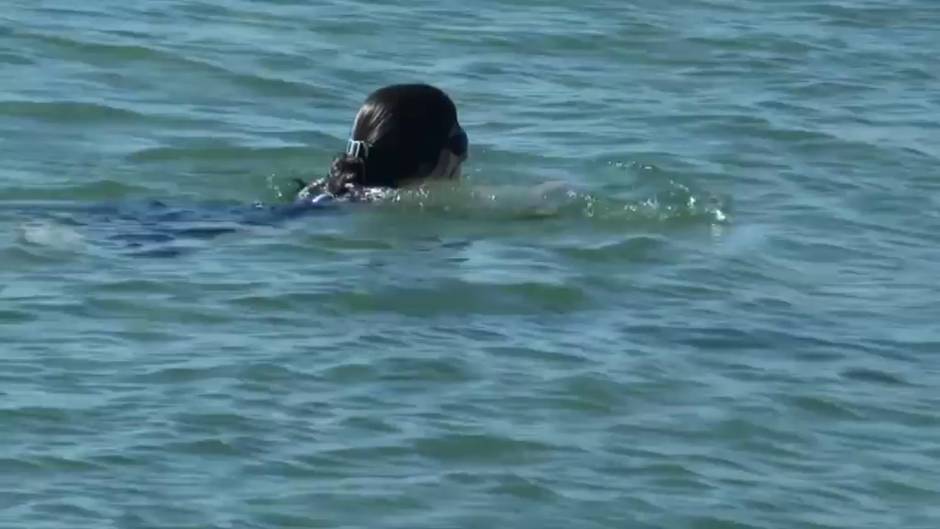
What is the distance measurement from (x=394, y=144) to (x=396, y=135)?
0.14ft

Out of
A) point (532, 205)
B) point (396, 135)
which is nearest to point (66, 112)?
point (396, 135)

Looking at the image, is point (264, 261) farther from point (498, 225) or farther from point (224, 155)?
point (224, 155)

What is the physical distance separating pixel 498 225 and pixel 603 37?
17.3 ft

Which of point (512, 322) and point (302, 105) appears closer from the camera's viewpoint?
point (512, 322)

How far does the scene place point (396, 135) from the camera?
454 inches

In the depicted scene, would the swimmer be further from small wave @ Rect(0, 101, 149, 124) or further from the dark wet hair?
small wave @ Rect(0, 101, 149, 124)

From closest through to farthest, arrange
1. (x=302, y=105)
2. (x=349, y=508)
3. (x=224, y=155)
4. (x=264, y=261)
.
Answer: (x=349, y=508), (x=264, y=261), (x=224, y=155), (x=302, y=105)

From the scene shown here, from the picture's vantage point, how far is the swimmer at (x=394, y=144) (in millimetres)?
11516

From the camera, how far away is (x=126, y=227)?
1078 cm

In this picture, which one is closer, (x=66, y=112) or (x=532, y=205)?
(x=532, y=205)

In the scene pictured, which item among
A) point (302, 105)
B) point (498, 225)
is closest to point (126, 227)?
point (498, 225)

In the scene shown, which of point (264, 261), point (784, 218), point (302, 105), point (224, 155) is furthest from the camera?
point (302, 105)

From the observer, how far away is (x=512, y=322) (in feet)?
31.5

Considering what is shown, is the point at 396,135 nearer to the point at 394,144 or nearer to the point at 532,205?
the point at 394,144
